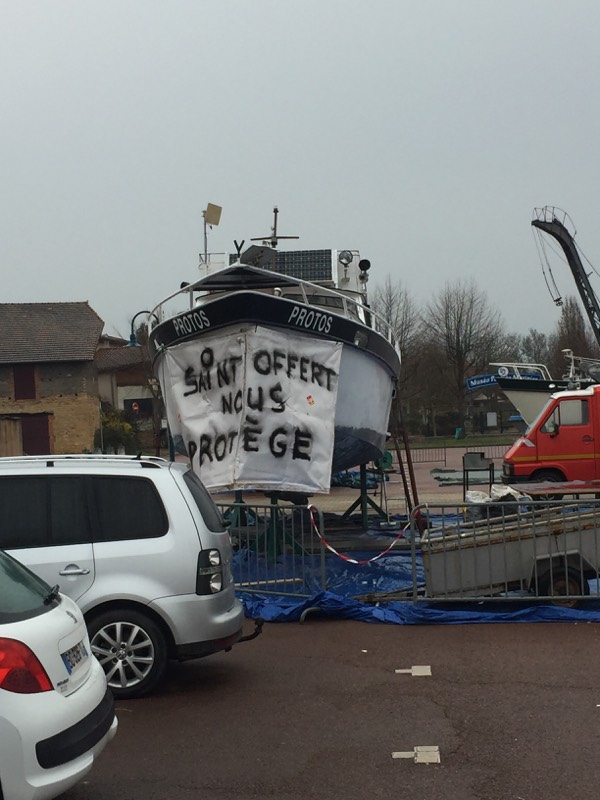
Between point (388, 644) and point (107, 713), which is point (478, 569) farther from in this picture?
point (107, 713)

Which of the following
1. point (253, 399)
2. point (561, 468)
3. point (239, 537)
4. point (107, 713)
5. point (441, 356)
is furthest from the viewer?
point (441, 356)

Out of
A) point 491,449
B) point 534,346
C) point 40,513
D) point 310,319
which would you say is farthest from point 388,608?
point 534,346

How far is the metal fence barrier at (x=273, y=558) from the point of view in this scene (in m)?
9.93

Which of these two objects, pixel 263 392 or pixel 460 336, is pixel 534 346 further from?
pixel 263 392

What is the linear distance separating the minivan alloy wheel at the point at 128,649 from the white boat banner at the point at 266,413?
4999 mm

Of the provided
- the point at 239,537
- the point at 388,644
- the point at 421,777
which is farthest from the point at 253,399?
the point at 421,777

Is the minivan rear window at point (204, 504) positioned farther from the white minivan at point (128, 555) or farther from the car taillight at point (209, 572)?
the car taillight at point (209, 572)

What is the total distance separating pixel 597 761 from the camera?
5.18 metres

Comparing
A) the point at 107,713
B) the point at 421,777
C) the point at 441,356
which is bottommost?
the point at 421,777

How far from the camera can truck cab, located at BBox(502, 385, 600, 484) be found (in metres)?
17.4

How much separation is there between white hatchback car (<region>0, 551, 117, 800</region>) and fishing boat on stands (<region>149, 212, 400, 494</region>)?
7036mm

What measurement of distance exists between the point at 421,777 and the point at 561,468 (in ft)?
43.6

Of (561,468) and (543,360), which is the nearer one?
(561,468)

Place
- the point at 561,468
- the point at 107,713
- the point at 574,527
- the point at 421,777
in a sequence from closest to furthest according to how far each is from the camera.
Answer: the point at 107,713 → the point at 421,777 → the point at 574,527 → the point at 561,468
